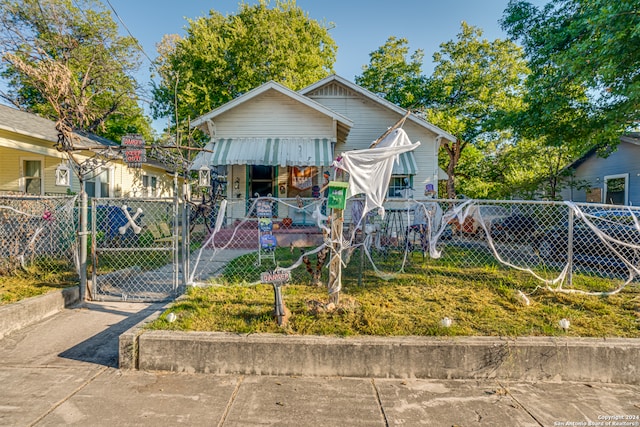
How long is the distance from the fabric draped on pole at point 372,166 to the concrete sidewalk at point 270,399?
2111 millimetres

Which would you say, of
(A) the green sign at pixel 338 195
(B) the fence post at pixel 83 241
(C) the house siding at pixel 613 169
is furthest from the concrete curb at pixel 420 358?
(C) the house siding at pixel 613 169

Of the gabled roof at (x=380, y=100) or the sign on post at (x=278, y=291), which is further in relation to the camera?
the gabled roof at (x=380, y=100)

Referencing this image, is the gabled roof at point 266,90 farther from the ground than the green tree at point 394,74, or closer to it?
closer to it

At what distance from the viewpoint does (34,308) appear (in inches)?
176

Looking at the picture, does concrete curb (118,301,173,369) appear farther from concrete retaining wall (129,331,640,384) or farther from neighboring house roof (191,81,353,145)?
neighboring house roof (191,81,353,145)

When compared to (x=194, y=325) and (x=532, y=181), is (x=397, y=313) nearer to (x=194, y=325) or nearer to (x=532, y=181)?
(x=194, y=325)

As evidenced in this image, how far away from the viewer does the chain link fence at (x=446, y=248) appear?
4.95 m

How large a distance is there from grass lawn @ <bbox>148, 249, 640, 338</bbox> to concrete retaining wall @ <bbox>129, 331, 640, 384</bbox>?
0.22 m

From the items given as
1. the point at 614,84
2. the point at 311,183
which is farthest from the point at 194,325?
the point at 614,84

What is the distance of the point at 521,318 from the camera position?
13.1ft

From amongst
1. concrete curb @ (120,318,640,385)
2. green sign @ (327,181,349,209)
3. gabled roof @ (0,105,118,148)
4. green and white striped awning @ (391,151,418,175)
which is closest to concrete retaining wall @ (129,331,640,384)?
concrete curb @ (120,318,640,385)

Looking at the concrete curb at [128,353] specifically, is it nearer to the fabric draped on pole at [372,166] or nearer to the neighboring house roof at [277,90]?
the fabric draped on pole at [372,166]

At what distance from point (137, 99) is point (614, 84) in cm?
2471

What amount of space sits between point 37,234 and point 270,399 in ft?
17.9
